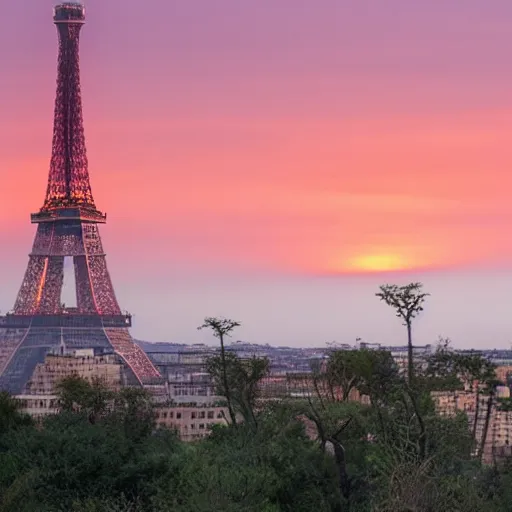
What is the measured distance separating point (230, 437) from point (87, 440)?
30.6 feet

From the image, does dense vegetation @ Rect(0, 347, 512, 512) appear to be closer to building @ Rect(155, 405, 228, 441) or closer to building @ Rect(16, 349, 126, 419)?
building @ Rect(155, 405, 228, 441)

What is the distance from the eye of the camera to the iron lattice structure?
151875 mm

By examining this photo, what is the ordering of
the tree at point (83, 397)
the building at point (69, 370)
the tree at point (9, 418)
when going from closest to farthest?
the tree at point (9, 418), the tree at point (83, 397), the building at point (69, 370)

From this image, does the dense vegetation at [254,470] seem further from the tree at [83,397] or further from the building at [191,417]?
the building at [191,417]

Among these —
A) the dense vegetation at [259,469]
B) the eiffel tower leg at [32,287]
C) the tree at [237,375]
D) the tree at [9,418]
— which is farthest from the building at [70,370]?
the dense vegetation at [259,469]

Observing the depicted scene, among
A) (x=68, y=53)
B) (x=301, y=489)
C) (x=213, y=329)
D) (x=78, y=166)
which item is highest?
(x=68, y=53)

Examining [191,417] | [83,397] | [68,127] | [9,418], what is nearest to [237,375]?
[9,418]

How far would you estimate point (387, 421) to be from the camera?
57500 mm

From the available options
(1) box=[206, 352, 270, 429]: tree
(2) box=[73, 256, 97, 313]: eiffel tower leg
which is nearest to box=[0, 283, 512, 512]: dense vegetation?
(1) box=[206, 352, 270, 429]: tree

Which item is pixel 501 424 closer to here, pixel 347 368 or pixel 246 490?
pixel 347 368

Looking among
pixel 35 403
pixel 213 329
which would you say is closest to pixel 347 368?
pixel 213 329

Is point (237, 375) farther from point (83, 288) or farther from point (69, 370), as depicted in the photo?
point (83, 288)

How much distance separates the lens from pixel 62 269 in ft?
527

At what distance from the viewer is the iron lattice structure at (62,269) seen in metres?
152
